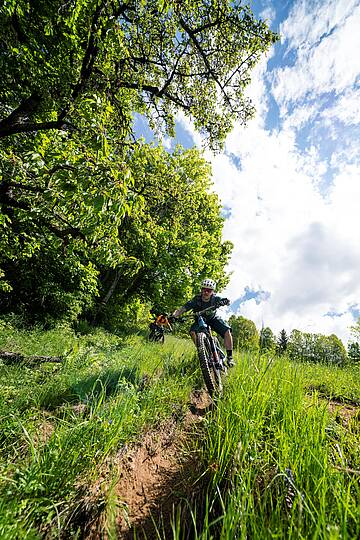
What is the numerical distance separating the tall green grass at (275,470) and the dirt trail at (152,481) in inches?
7.7

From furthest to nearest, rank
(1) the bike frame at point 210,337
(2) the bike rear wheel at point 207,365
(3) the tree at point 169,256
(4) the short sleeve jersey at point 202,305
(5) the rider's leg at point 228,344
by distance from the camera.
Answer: (3) the tree at point 169,256, (4) the short sleeve jersey at point 202,305, (5) the rider's leg at point 228,344, (1) the bike frame at point 210,337, (2) the bike rear wheel at point 207,365

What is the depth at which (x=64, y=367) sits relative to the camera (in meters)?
3.86

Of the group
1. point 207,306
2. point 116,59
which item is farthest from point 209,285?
point 116,59

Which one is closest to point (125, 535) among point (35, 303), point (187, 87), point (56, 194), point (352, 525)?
point (352, 525)

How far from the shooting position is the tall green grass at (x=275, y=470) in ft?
3.37

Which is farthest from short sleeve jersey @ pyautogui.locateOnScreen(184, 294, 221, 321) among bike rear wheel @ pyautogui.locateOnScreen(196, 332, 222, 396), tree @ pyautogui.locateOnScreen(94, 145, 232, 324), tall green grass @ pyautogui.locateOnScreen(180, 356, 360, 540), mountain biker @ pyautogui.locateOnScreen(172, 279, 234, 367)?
tree @ pyautogui.locateOnScreen(94, 145, 232, 324)

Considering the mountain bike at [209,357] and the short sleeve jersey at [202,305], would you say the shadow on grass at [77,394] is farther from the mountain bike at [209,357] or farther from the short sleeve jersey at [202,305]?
the short sleeve jersey at [202,305]

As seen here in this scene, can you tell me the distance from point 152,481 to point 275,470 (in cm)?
108

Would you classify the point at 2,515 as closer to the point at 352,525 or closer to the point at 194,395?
the point at 352,525

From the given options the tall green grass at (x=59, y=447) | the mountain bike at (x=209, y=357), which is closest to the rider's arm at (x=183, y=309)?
the mountain bike at (x=209, y=357)

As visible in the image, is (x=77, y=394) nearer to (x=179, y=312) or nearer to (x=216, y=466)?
(x=216, y=466)

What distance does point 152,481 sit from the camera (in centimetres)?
194

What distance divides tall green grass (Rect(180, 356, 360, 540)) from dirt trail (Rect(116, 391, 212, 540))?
0.64 ft

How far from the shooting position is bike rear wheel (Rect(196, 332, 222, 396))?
372 centimetres
